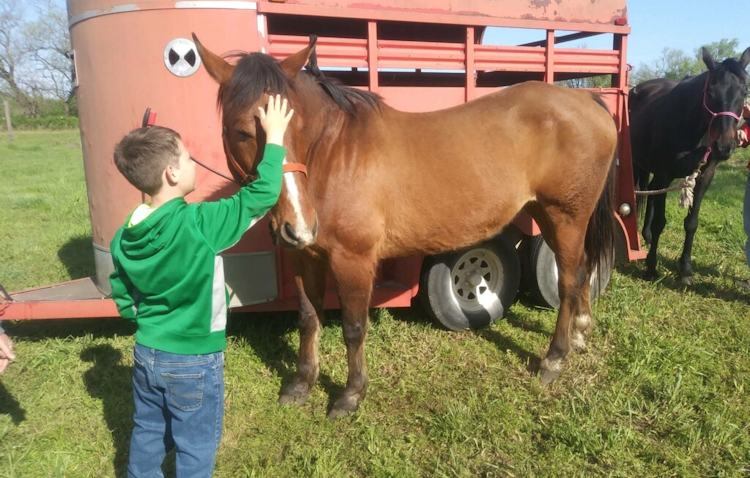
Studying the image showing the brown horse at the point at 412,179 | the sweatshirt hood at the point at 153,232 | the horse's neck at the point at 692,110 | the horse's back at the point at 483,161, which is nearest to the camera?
the sweatshirt hood at the point at 153,232

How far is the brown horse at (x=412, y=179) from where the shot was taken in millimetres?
2650

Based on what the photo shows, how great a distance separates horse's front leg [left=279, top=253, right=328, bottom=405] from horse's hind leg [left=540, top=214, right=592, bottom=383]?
1.53 m

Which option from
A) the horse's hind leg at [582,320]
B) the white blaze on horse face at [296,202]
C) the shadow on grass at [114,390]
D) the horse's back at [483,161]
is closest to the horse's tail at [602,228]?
the horse's hind leg at [582,320]

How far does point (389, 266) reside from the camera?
3881 mm

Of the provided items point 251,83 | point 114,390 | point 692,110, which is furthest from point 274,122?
point 692,110

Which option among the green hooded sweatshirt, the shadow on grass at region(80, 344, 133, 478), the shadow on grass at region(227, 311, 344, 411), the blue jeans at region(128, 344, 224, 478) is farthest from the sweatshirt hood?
the shadow on grass at region(227, 311, 344, 411)

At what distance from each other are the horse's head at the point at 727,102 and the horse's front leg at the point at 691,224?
0.57 m

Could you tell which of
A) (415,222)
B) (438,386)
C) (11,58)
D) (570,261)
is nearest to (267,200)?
(415,222)

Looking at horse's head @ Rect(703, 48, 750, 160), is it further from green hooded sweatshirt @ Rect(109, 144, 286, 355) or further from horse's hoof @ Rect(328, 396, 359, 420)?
green hooded sweatshirt @ Rect(109, 144, 286, 355)

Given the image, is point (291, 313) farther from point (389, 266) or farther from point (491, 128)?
point (491, 128)

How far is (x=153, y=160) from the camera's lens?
1.80 m

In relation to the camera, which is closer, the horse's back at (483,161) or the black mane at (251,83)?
the black mane at (251,83)

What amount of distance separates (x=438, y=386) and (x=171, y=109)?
7.96ft

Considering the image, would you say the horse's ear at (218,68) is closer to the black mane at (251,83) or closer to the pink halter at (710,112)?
the black mane at (251,83)
